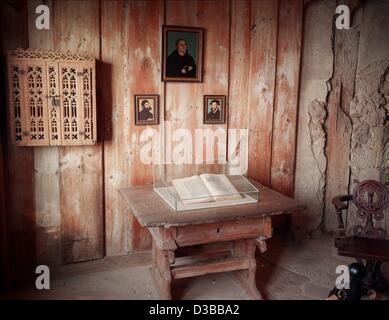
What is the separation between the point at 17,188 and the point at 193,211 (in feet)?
5.21

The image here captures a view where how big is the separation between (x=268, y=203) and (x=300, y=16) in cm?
204

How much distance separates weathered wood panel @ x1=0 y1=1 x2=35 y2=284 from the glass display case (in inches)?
43.4

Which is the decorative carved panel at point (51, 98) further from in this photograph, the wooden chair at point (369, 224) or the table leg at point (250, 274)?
the wooden chair at point (369, 224)

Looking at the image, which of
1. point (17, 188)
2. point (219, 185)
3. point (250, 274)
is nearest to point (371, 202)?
point (250, 274)

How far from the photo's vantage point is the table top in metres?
2.78

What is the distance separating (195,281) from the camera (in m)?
3.55

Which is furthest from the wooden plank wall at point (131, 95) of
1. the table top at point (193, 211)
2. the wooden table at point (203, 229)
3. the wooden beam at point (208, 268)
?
the wooden beam at point (208, 268)

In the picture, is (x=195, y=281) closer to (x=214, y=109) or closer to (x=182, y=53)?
(x=214, y=109)

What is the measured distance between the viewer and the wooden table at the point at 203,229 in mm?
2868

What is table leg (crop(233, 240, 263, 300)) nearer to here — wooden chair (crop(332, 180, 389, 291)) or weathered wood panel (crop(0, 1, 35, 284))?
wooden chair (crop(332, 180, 389, 291))

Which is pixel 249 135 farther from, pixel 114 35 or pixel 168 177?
pixel 114 35

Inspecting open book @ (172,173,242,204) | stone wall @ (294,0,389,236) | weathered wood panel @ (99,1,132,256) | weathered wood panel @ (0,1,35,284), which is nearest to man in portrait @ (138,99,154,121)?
weathered wood panel @ (99,1,132,256)
